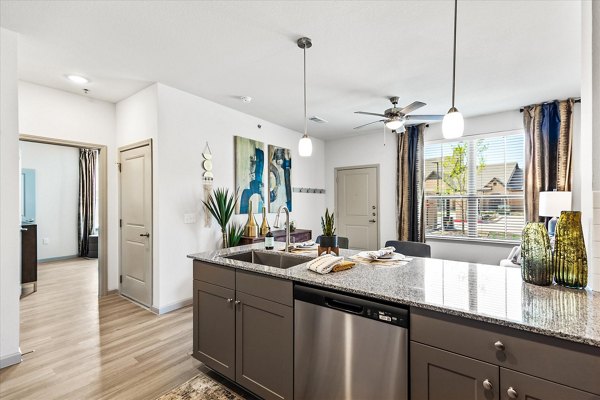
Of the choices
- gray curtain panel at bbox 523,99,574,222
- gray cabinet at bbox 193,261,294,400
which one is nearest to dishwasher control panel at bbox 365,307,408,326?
gray cabinet at bbox 193,261,294,400

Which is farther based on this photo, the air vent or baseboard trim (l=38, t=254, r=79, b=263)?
baseboard trim (l=38, t=254, r=79, b=263)

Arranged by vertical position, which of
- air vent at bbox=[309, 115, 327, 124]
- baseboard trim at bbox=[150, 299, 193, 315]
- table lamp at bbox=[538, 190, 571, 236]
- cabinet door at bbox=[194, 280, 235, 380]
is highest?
air vent at bbox=[309, 115, 327, 124]

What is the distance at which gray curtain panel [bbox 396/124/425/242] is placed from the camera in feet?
17.0

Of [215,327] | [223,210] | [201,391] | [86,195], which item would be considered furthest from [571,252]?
[86,195]

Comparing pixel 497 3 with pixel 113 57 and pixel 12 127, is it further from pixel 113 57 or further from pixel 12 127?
pixel 12 127

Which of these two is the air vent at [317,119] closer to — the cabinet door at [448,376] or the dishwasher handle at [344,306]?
the dishwasher handle at [344,306]

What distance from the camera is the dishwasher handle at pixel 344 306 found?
142cm

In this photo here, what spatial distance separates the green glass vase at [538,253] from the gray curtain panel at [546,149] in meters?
3.47

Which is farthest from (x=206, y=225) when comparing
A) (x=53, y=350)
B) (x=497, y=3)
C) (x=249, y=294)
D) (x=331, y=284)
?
(x=497, y=3)

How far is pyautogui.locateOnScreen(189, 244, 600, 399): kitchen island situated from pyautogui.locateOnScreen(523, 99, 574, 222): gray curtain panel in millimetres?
3412

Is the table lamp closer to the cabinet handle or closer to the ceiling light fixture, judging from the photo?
the ceiling light fixture

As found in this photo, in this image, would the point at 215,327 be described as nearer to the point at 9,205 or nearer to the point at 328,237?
the point at 328,237

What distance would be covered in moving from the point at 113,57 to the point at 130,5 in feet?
3.04

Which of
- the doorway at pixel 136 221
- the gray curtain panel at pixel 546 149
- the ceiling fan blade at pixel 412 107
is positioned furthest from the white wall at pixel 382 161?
the doorway at pixel 136 221
